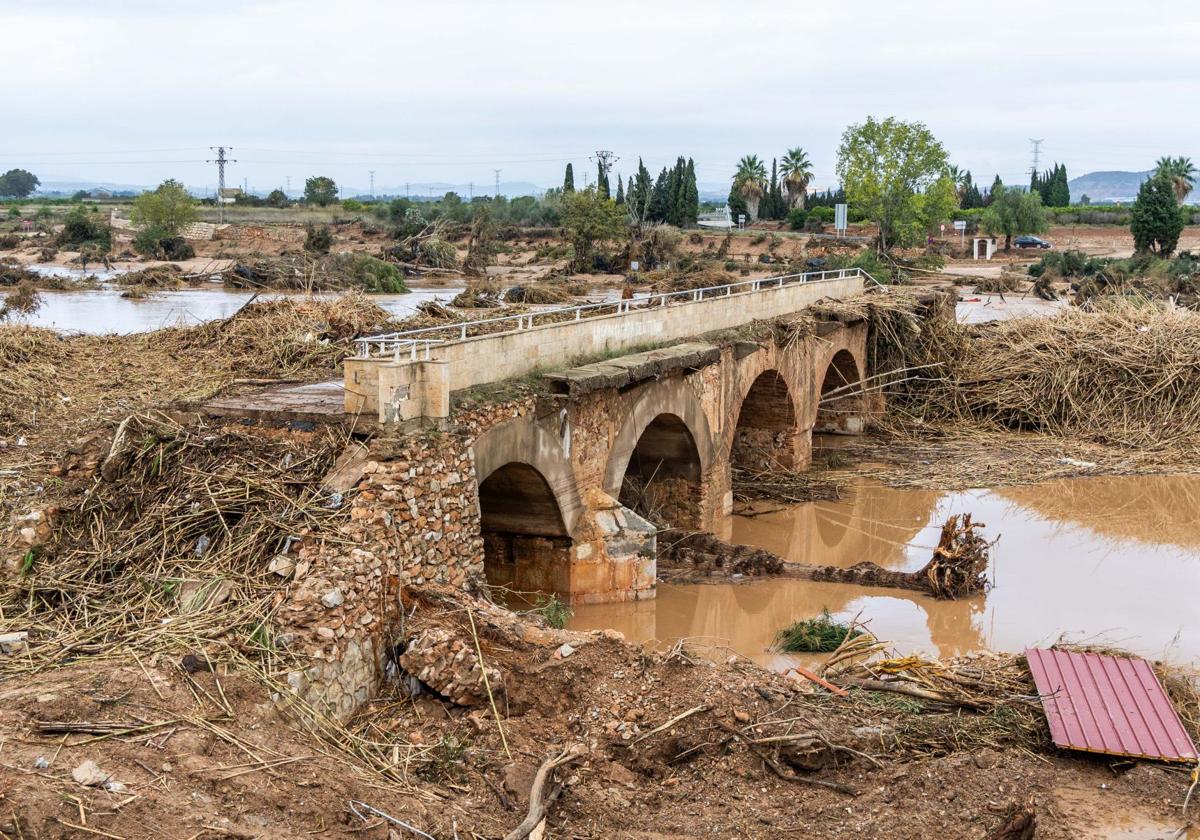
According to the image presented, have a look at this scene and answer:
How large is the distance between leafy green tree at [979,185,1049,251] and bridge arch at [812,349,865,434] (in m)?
41.2

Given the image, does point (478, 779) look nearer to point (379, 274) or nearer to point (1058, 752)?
point (1058, 752)

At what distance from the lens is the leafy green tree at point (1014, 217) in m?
65.1

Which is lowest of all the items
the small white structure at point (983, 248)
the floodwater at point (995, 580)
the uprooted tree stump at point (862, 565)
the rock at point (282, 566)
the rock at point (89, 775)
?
the floodwater at point (995, 580)

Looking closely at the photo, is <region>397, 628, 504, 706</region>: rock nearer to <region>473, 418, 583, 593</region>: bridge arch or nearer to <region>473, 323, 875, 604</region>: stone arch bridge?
<region>473, 323, 875, 604</region>: stone arch bridge

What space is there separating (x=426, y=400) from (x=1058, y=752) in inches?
242

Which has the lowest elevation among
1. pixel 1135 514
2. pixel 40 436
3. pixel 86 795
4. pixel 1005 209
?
pixel 1135 514

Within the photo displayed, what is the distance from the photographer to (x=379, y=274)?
44844 mm

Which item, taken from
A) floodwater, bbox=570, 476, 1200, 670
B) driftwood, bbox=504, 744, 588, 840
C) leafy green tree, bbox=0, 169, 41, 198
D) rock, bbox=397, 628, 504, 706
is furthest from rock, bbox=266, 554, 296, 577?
leafy green tree, bbox=0, 169, 41, 198

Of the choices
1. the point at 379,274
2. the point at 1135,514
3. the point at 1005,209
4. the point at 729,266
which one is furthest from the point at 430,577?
the point at 1005,209

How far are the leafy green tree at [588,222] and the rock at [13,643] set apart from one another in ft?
154

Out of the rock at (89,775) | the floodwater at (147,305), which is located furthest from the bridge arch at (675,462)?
the floodwater at (147,305)

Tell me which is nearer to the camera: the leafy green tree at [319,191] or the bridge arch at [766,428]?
the bridge arch at [766,428]

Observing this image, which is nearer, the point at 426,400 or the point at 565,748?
the point at 565,748

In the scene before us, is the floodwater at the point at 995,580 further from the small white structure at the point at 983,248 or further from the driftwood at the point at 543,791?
the small white structure at the point at 983,248
